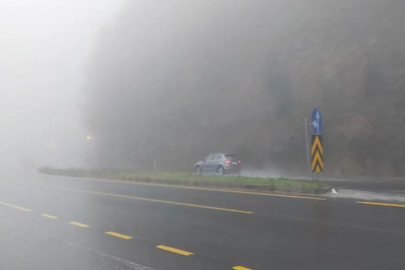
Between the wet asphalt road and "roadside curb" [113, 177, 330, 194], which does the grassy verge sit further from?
the wet asphalt road

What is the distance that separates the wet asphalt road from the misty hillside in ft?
50.6

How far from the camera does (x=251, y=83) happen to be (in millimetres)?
36688

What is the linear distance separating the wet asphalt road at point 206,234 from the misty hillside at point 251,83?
50.6 ft

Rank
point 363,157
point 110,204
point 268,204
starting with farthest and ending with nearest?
point 363,157
point 110,204
point 268,204

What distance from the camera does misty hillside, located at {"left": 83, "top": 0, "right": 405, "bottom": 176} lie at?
28.9 m

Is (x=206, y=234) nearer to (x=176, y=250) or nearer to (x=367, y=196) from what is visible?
(x=176, y=250)

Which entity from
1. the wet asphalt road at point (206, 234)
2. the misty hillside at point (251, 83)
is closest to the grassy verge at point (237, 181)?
the wet asphalt road at point (206, 234)

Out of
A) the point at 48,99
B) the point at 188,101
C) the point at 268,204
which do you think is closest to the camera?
the point at 268,204

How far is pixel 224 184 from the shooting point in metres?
19.2

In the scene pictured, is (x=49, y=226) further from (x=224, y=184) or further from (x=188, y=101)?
(x=188, y=101)

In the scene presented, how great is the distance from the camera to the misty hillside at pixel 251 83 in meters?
28.9

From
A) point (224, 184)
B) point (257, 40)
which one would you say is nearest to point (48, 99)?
point (257, 40)

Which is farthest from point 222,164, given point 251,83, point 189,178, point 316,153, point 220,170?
point 316,153

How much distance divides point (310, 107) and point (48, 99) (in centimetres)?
4598
